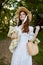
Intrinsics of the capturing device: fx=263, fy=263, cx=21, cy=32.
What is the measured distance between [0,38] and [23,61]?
467cm

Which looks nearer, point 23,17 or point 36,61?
point 23,17

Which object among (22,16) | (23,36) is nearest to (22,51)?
(23,36)

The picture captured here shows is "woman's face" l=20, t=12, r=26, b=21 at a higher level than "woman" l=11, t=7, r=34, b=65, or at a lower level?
higher

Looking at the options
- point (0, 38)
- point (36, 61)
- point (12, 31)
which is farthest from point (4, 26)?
point (12, 31)

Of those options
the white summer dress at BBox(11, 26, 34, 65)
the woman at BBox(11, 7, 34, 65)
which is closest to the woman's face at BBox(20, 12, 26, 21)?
the woman at BBox(11, 7, 34, 65)

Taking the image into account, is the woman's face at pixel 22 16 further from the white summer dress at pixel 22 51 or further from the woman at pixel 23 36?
the white summer dress at pixel 22 51

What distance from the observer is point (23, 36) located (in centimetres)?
371

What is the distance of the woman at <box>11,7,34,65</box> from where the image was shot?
145 inches

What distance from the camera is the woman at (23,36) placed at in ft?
12.0

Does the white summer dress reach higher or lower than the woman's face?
lower

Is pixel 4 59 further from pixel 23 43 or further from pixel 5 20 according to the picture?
pixel 23 43

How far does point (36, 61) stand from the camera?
5973 millimetres

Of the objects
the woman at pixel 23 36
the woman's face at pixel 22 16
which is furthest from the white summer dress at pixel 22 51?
the woman's face at pixel 22 16

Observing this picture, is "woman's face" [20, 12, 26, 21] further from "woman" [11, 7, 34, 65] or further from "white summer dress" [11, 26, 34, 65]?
"white summer dress" [11, 26, 34, 65]
